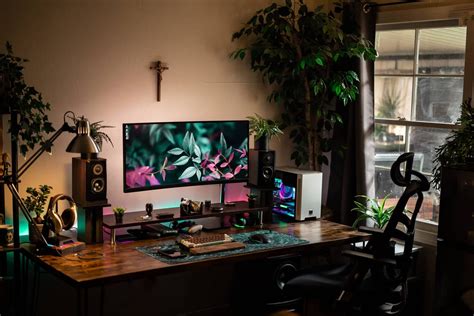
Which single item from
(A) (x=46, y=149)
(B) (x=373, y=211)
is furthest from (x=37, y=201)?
(B) (x=373, y=211)

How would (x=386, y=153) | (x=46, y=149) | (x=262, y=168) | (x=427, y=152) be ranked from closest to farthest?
(x=46, y=149) → (x=262, y=168) → (x=427, y=152) → (x=386, y=153)

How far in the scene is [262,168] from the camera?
4.24m

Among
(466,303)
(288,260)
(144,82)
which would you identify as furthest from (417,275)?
(144,82)

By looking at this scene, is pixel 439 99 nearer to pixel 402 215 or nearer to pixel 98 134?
pixel 402 215

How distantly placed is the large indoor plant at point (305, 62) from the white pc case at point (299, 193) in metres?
0.26

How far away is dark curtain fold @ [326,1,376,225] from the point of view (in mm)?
4539

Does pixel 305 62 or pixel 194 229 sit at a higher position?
pixel 305 62

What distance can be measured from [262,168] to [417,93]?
1.18m

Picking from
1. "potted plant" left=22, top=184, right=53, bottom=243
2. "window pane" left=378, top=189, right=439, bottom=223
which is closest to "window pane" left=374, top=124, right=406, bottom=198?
"window pane" left=378, top=189, right=439, bottom=223

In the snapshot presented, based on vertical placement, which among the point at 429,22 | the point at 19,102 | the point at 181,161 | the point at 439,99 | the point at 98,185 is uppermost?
the point at 429,22

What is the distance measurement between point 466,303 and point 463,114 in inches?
42.7

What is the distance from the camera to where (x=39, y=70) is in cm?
375

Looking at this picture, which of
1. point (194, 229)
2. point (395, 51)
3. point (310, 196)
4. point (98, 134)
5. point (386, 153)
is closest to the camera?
point (98, 134)

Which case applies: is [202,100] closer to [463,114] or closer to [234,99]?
[234,99]
